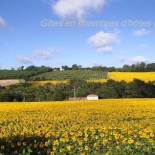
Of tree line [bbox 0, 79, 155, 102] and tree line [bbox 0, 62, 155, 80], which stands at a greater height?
tree line [bbox 0, 62, 155, 80]

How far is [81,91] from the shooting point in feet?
233

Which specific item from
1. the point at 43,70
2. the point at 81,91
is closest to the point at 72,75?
the point at 43,70

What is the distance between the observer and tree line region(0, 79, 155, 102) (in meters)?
64.8

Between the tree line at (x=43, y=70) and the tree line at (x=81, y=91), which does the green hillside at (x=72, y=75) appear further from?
the tree line at (x=81, y=91)

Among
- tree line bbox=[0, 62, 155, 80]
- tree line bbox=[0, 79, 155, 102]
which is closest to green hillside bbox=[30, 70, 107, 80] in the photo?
tree line bbox=[0, 62, 155, 80]

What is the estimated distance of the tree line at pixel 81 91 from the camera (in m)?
64.8

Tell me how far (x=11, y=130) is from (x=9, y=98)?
4596 cm

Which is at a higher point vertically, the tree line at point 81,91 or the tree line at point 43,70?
the tree line at point 43,70

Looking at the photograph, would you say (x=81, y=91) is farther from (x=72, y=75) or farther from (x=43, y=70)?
(x=43, y=70)

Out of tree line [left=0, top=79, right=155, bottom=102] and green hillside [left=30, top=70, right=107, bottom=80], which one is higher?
green hillside [left=30, top=70, right=107, bottom=80]

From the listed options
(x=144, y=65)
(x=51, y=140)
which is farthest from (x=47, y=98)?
(x=51, y=140)

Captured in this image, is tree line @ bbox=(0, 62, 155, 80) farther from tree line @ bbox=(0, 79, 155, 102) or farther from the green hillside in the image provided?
tree line @ bbox=(0, 79, 155, 102)

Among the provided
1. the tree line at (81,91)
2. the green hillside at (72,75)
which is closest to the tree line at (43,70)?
the green hillside at (72,75)

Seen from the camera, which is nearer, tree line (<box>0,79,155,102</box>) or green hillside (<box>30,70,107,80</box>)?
tree line (<box>0,79,155,102</box>)
